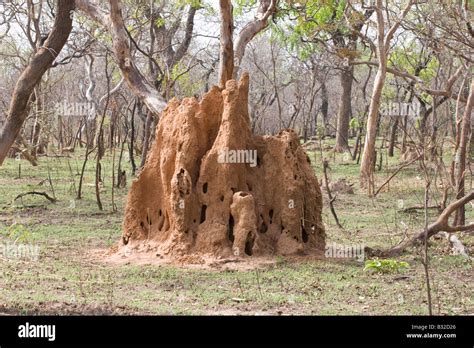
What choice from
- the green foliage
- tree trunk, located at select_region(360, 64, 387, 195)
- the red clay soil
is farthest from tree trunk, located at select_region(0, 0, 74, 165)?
tree trunk, located at select_region(360, 64, 387, 195)

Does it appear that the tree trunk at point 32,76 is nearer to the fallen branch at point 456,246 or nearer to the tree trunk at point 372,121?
the fallen branch at point 456,246

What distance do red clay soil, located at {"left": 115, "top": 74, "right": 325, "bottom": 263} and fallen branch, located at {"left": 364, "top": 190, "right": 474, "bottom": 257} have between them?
2.60 feet

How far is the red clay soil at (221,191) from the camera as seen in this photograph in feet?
32.1

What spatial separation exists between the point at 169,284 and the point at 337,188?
999 centimetres

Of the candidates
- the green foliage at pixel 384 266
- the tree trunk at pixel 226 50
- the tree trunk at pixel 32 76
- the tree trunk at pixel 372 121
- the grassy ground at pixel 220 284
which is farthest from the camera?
the tree trunk at pixel 372 121

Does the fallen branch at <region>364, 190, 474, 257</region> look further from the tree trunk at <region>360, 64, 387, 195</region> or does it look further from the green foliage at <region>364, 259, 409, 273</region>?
the tree trunk at <region>360, 64, 387, 195</region>

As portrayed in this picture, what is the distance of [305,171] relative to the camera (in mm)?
10375

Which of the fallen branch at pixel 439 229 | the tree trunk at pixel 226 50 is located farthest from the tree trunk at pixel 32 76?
the fallen branch at pixel 439 229

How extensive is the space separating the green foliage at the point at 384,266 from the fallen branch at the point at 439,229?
70 centimetres

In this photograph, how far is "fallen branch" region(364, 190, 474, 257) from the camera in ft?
31.7

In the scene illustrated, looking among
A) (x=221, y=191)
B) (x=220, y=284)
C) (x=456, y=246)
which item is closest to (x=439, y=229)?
(x=456, y=246)

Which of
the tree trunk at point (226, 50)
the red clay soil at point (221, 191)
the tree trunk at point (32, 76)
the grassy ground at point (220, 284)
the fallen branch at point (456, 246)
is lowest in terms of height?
the grassy ground at point (220, 284)

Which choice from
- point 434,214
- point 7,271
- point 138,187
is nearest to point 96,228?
point 138,187
